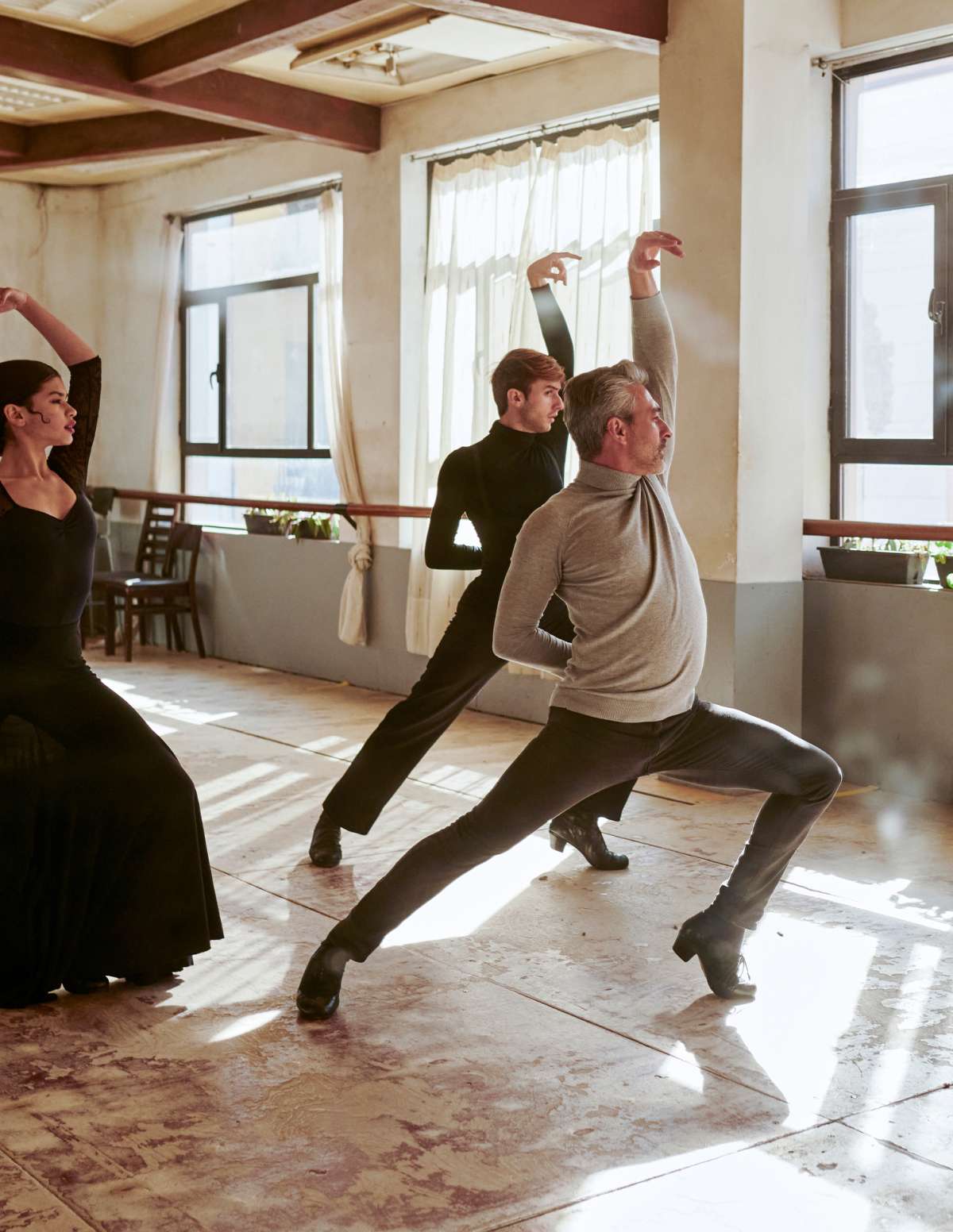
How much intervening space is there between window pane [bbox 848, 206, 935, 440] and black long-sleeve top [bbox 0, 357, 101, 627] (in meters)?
3.48

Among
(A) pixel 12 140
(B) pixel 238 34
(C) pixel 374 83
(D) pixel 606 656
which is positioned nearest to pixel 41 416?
(D) pixel 606 656

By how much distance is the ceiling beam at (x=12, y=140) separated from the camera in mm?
9141

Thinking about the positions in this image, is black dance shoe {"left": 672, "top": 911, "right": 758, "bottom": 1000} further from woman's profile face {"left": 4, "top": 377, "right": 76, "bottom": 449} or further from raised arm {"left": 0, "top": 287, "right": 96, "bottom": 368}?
raised arm {"left": 0, "top": 287, "right": 96, "bottom": 368}

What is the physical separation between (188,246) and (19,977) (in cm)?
751

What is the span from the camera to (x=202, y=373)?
10062 mm

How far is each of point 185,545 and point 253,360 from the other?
1.28m

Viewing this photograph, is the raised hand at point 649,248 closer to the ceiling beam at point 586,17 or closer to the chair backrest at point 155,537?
the ceiling beam at point 586,17

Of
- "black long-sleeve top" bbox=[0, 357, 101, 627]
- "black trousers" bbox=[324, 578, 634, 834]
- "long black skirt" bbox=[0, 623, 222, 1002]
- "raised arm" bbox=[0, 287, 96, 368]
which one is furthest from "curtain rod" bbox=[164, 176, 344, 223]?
"long black skirt" bbox=[0, 623, 222, 1002]

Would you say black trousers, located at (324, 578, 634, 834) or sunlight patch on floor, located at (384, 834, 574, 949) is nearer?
sunlight patch on floor, located at (384, 834, 574, 949)

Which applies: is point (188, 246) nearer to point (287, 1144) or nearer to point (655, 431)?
point (655, 431)

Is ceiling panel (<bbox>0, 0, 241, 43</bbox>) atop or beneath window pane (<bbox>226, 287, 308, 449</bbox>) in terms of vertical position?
atop

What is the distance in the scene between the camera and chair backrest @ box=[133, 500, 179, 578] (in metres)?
9.91

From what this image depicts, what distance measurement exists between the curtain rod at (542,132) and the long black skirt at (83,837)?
4193mm

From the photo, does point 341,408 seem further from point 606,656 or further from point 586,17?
point 606,656
